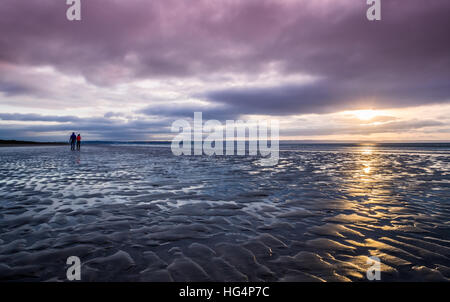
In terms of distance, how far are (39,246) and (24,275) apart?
0.97 m

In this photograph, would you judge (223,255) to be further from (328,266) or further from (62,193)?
(62,193)

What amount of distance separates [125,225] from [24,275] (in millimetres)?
2052

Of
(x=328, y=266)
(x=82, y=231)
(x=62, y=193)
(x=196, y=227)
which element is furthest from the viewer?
(x=62, y=193)

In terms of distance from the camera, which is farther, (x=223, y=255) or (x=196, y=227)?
(x=196, y=227)

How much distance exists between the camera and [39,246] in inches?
159

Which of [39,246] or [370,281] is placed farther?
[39,246]

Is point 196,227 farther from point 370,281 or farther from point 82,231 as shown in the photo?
point 370,281

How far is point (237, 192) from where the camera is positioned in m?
8.71

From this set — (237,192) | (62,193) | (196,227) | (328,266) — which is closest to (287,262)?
(328,266)
